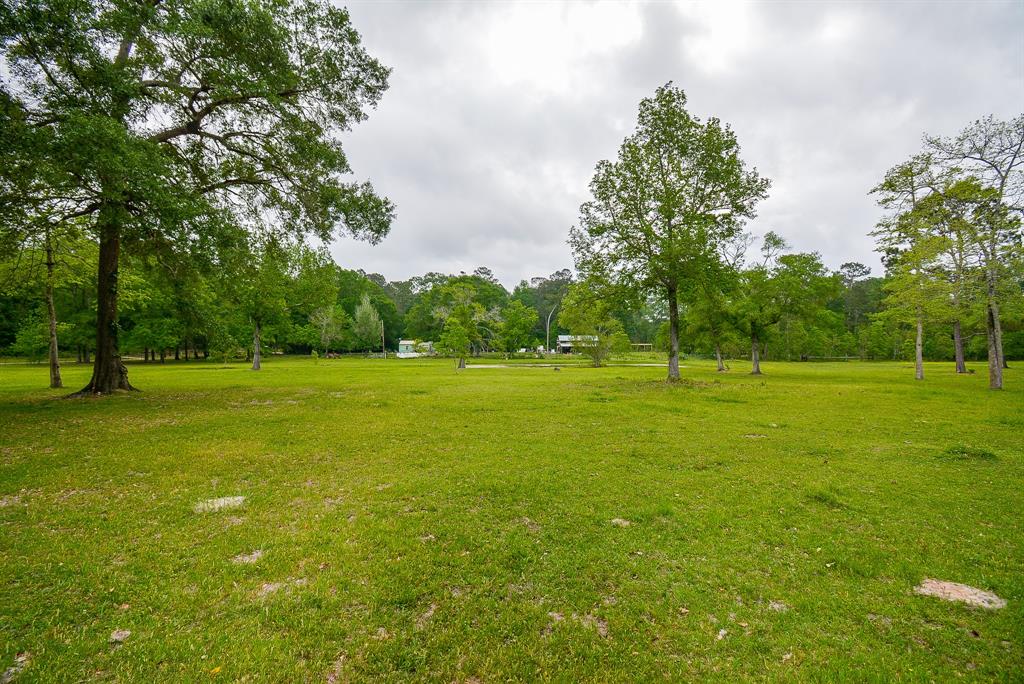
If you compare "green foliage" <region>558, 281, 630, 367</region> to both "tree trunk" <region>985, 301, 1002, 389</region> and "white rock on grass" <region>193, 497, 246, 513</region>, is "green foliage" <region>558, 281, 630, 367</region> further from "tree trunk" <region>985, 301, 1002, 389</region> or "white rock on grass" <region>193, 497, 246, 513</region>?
"white rock on grass" <region>193, 497, 246, 513</region>

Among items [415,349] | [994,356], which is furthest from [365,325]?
[994,356]

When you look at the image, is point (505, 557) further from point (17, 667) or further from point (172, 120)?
point (172, 120)

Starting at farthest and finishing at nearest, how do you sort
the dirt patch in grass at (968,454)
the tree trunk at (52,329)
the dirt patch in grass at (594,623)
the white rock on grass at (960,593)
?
the tree trunk at (52,329), the dirt patch in grass at (968,454), the white rock on grass at (960,593), the dirt patch in grass at (594,623)

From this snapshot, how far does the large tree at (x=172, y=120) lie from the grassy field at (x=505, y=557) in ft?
20.3

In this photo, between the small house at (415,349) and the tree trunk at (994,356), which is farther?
the small house at (415,349)

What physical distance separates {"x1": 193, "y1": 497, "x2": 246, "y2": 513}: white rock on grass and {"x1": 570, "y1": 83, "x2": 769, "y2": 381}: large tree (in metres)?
20.2

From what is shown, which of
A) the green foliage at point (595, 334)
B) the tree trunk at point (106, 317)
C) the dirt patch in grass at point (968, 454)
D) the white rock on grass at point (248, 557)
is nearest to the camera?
the white rock on grass at point (248, 557)

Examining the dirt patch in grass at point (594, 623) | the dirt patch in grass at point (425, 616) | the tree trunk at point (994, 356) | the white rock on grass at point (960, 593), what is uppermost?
the tree trunk at point (994, 356)

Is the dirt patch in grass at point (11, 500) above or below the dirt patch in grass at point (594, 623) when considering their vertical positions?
above

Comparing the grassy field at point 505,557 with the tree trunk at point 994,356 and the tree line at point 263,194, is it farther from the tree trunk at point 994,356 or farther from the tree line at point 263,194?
the tree trunk at point 994,356

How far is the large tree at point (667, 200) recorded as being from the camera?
71.9ft

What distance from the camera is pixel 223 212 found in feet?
48.3

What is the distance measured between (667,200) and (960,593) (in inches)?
860

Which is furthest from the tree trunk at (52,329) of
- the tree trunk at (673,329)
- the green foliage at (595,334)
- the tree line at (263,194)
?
the green foliage at (595,334)
